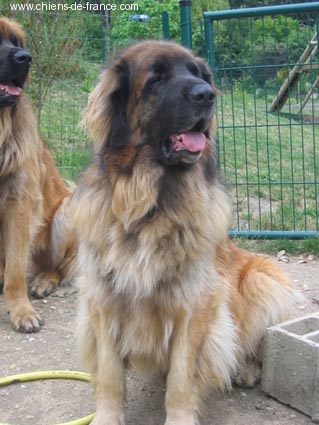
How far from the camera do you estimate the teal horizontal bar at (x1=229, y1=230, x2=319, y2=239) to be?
6.16m

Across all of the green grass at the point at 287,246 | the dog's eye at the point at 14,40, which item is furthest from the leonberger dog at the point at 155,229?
the green grass at the point at 287,246

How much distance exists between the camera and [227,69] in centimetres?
608

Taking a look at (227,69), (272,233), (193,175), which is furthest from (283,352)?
(227,69)

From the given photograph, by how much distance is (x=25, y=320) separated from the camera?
4402 mm

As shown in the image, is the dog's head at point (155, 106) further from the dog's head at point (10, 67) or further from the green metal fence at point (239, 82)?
the green metal fence at point (239, 82)

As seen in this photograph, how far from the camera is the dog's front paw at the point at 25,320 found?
4.38 meters

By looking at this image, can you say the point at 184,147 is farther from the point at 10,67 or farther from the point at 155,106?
the point at 10,67

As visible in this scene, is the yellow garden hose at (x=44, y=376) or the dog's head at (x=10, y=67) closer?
the yellow garden hose at (x=44, y=376)

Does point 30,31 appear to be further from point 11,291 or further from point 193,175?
point 193,175

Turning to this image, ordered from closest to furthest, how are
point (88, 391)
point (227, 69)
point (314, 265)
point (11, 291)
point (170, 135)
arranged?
point (170, 135), point (88, 391), point (11, 291), point (314, 265), point (227, 69)

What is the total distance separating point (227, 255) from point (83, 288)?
766mm

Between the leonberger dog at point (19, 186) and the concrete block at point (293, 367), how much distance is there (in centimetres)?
180

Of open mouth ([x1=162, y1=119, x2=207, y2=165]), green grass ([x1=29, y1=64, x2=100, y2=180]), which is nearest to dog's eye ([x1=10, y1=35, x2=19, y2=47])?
open mouth ([x1=162, y1=119, x2=207, y2=165])

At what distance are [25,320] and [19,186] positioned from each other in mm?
937
